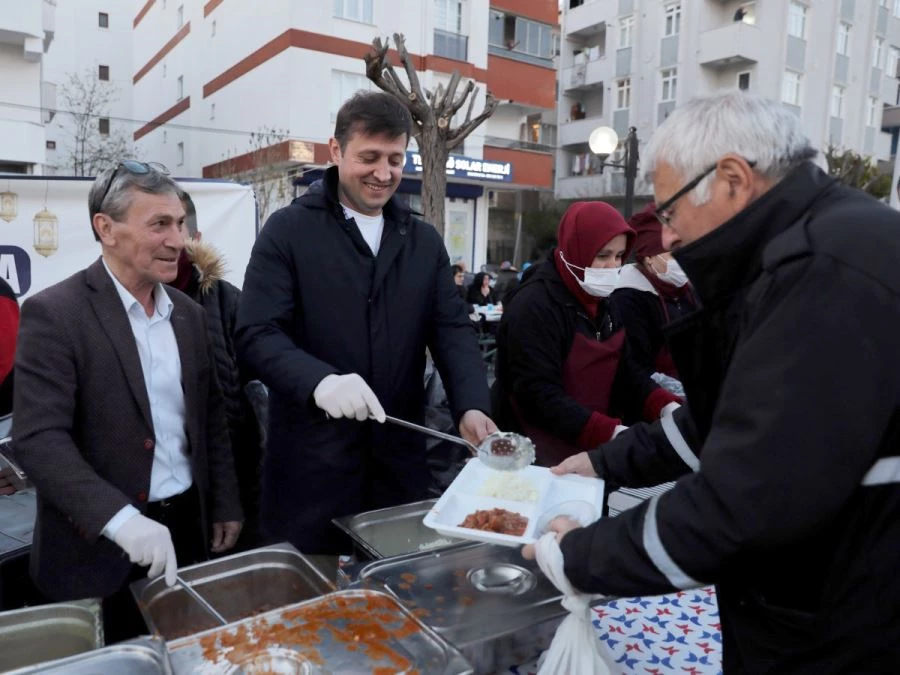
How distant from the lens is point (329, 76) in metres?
15.8

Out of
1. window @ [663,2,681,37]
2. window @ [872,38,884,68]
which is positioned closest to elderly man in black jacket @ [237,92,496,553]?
window @ [663,2,681,37]

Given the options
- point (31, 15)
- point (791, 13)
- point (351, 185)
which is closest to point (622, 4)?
point (791, 13)

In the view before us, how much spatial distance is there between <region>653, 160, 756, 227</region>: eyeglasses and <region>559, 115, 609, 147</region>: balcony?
25.1 meters

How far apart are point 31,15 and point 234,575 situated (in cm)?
1560

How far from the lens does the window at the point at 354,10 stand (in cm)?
1598

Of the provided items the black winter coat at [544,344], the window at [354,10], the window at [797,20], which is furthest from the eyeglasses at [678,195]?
the window at [797,20]

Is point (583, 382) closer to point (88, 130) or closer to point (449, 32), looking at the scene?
point (449, 32)

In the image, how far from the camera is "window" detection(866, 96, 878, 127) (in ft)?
80.2

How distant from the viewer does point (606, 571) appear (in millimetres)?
1082

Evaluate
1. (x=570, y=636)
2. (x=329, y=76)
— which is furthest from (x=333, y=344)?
(x=329, y=76)

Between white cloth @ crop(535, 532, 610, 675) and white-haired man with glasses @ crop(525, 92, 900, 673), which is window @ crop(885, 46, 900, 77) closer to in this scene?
white-haired man with glasses @ crop(525, 92, 900, 673)

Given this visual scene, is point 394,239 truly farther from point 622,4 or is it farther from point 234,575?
point 622,4

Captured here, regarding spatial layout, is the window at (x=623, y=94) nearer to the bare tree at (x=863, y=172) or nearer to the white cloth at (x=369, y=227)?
the bare tree at (x=863, y=172)

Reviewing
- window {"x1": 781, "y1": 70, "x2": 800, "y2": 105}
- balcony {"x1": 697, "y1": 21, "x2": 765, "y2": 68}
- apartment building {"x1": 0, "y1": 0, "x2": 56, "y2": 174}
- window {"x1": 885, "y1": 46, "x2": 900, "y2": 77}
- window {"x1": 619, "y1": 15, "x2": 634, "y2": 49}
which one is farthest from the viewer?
window {"x1": 885, "y1": 46, "x2": 900, "y2": 77}
